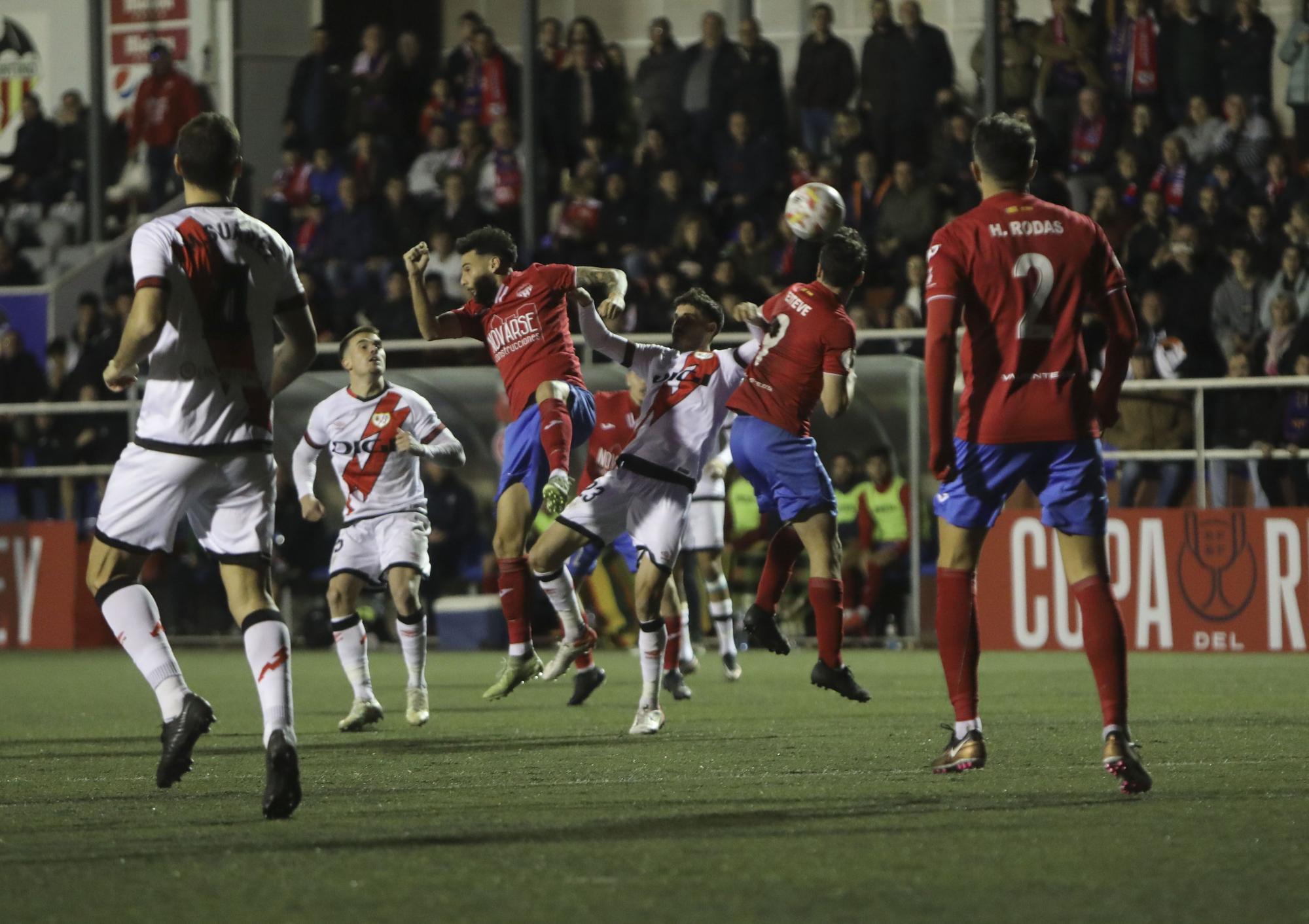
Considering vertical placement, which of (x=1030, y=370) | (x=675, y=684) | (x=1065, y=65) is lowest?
(x=675, y=684)

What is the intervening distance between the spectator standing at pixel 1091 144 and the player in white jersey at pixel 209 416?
496 inches

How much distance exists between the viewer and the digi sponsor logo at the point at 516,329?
34.2 ft

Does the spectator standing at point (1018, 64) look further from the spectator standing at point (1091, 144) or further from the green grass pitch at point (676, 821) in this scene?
the green grass pitch at point (676, 821)

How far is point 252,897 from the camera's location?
457cm

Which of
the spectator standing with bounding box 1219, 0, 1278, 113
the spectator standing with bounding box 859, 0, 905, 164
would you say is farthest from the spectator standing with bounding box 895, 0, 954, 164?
the spectator standing with bounding box 1219, 0, 1278, 113

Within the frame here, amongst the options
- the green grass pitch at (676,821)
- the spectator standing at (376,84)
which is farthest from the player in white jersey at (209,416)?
the spectator standing at (376,84)

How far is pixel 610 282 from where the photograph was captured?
9.59m

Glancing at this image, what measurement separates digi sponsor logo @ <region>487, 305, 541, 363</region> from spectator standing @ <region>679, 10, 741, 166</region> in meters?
9.48

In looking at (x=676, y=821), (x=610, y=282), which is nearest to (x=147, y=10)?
(x=610, y=282)

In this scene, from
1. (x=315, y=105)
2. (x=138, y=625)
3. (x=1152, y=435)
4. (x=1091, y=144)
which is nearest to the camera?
(x=138, y=625)

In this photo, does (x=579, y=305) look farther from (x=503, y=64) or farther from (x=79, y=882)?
(x=503, y=64)

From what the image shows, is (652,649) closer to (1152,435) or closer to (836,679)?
(836,679)

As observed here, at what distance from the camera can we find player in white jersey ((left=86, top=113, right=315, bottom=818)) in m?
6.05

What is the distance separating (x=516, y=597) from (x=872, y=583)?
7.06m
